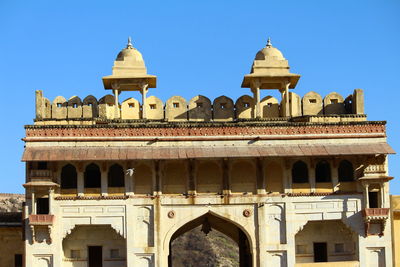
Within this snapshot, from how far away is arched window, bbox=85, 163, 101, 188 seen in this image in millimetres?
27375

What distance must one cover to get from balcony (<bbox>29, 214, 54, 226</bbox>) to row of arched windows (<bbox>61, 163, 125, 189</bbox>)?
53.7 inches

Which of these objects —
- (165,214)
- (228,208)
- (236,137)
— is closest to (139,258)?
(165,214)

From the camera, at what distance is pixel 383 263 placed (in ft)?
90.0

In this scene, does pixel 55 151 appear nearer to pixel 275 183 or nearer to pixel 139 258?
pixel 139 258

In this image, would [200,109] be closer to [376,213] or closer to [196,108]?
[196,108]

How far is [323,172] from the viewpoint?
27.9 m

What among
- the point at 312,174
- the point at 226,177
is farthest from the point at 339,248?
the point at 226,177

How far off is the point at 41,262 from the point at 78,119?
16.5ft

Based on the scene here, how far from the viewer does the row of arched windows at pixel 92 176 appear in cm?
2734

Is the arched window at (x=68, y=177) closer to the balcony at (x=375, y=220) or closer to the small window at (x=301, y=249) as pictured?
the small window at (x=301, y=249)

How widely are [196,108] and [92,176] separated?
4.55m

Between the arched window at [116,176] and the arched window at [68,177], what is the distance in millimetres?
1170

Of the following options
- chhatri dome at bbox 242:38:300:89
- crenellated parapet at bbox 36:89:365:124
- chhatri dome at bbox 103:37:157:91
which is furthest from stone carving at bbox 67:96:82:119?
chhatri dome at bbox 242:38:300:89

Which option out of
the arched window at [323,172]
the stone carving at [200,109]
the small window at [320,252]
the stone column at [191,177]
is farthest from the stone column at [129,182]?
the small window at [320,252]
